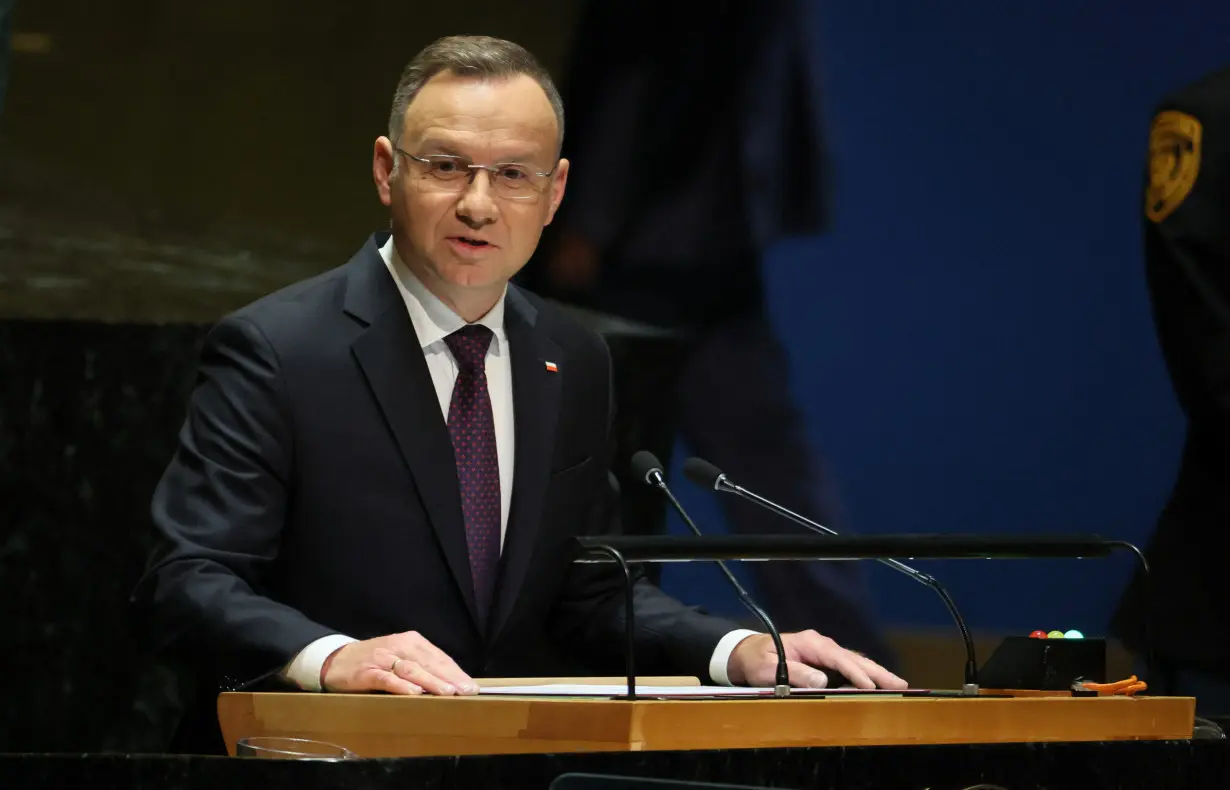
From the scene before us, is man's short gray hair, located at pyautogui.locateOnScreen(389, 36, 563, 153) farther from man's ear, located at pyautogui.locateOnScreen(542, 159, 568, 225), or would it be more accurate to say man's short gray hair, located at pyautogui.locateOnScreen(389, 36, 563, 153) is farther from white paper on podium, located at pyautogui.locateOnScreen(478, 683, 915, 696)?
white paper on podium, located at pyautogui.locateOnScreen(478, 683, 915, 696)

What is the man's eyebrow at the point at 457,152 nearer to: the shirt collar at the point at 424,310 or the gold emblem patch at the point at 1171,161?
the shirt collar at the point at 424,310

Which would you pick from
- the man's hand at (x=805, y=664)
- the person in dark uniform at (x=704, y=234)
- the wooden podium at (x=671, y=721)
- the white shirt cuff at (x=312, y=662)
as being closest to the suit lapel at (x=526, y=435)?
the man's hand at (x=805, y=664)

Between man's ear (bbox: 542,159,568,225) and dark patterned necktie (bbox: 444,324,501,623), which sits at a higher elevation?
man's ear (bbox: 542,159,568,225)

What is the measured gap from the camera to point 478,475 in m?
2.44

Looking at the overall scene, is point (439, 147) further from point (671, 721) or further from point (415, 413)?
point (671, 721)

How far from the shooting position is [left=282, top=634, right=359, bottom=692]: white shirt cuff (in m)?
1.91

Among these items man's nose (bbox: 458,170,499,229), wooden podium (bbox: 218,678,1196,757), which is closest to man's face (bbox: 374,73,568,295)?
man's nose (bbox: 458,170,499,229)

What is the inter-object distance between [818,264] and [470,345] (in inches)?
57.2

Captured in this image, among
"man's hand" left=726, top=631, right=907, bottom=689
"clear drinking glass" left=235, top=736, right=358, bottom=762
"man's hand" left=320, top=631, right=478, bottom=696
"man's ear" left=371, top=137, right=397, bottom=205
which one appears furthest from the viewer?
"man's ear" left=371, top=137, right=397, bottom=205

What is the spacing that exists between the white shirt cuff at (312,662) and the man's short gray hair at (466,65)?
897 millimetres

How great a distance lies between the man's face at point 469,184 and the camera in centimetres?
246

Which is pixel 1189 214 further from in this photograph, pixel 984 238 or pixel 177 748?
pixel 177 748

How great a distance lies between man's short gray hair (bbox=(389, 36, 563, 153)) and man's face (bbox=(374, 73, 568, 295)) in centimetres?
1

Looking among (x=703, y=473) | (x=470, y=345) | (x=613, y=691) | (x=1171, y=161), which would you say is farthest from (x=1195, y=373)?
(x=613, y=691)
